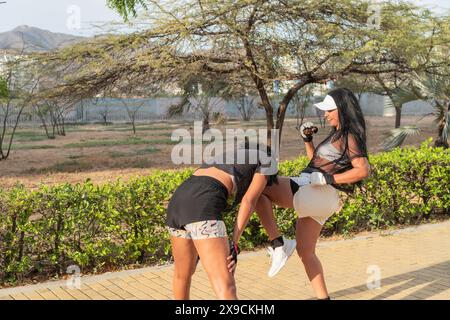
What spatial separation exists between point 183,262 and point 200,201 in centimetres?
49

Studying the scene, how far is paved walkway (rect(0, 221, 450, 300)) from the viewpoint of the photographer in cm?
445

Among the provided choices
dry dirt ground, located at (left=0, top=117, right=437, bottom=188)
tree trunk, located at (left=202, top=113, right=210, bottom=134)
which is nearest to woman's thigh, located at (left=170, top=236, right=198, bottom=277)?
dry dirt ground, located at (left=0, top=117, right=437, bottom=188)

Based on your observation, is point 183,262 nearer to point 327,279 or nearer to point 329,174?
point 329,174

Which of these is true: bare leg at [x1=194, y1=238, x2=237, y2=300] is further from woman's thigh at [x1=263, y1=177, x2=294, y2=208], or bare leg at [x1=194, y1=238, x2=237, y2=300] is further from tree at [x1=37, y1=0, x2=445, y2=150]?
tree at [x1=37, y1=0, x2=445, y2=150]

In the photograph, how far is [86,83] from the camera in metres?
11.5

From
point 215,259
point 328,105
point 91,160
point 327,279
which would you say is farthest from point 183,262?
point 91,160

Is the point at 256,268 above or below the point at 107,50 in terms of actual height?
below

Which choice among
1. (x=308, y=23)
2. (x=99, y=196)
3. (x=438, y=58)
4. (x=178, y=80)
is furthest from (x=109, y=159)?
(x=99, y=196)

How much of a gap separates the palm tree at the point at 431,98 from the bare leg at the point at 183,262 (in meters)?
9.81

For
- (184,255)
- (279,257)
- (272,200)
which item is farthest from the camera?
(272,200)

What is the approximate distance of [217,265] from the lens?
2869mm

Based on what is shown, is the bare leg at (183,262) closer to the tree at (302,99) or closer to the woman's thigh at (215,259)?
the woman's thigh at (215,259)

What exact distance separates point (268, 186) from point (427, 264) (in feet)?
9.02

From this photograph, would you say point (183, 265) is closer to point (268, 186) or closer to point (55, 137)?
point (268, 186)
